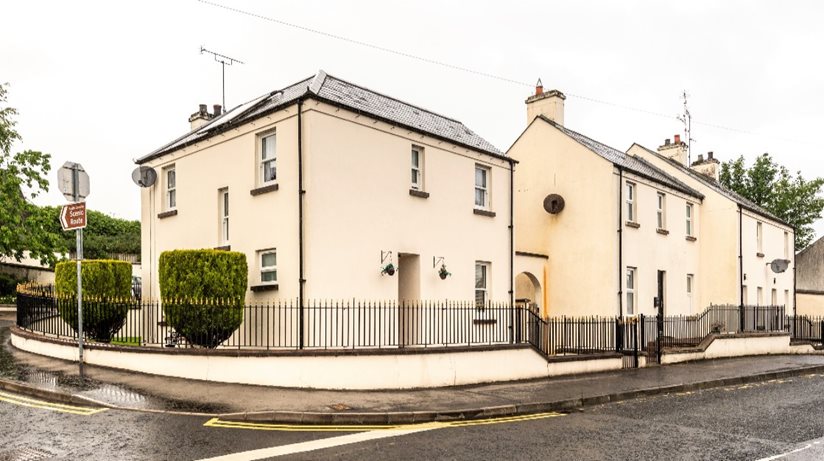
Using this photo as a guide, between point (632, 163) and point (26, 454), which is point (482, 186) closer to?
point (632, 163)

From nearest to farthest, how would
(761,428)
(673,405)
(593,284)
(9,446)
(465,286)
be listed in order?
(9,446) → (761,428) → (673,405) → (465,286) → (593,284)

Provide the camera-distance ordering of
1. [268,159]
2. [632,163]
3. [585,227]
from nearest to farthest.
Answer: [268,159] < [585,227] < [632,163]

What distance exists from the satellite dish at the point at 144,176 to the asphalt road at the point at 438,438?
862cm

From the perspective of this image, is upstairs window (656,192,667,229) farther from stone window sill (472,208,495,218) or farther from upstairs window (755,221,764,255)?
stone window sill (472,208,495,218)

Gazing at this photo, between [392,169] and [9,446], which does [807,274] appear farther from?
[9,446]

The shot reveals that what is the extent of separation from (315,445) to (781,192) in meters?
49.3

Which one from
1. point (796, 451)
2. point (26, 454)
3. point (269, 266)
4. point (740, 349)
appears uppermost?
point (269, 266)

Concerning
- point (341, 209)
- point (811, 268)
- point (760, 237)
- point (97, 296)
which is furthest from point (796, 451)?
point (811, 268)

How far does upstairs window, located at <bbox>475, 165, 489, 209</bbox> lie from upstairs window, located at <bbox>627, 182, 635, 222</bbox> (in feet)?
21.9

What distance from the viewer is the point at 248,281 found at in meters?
14.5

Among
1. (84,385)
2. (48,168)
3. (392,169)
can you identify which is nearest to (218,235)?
(392,169)

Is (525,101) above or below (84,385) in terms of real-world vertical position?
above

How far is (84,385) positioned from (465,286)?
9395mm

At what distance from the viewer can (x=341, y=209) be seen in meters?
14.0
